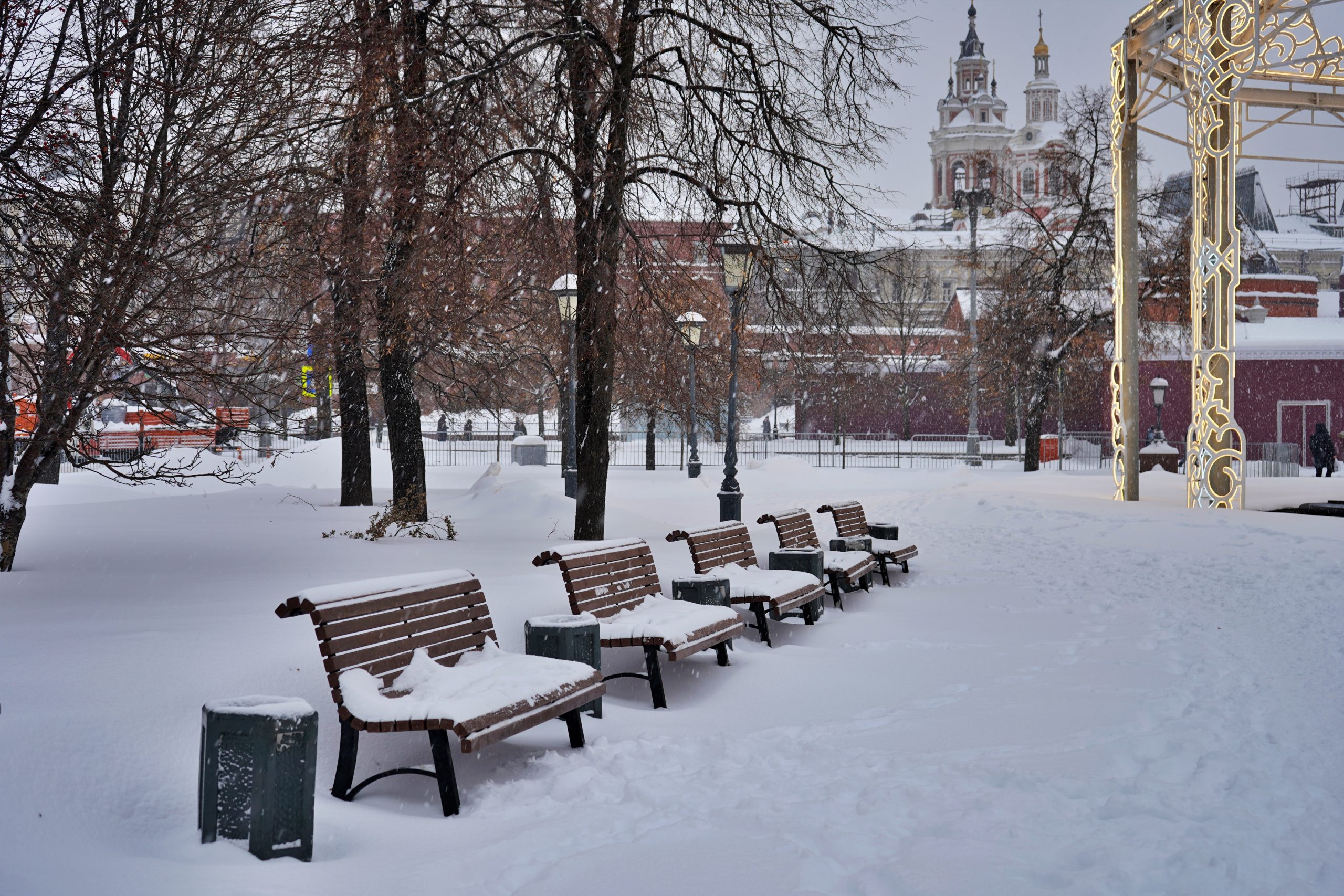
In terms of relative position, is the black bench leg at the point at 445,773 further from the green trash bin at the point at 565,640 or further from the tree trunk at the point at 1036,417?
the tree trunk at the point at 1036,417

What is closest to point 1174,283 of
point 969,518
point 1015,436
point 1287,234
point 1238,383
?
point 1238,383

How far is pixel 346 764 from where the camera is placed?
17.1 feet

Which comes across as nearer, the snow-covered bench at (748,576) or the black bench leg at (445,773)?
the black bench leg at (445,773)

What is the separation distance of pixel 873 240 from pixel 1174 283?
20217 millimetres

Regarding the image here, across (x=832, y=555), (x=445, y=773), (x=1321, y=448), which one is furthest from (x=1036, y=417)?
(x=445, y=773)

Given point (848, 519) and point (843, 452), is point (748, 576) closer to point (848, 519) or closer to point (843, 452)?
point (848, 519)

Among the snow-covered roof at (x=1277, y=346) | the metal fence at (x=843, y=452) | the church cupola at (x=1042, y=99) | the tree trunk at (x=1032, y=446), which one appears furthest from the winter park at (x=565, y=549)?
the church cupola at (x=1042, y=99)

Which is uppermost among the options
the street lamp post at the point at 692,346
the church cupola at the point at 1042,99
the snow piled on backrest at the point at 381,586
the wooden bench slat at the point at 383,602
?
the church cupola at the point at 1042,99

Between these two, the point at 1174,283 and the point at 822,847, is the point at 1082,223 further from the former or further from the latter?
the point at 822,847

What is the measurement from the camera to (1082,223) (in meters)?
30.5

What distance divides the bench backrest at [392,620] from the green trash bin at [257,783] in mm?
700

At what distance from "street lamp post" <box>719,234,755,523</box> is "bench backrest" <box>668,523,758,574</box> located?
8.21 ft

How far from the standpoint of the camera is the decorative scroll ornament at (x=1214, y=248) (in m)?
15.6

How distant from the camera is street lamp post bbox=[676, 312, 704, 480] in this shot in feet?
60.0
